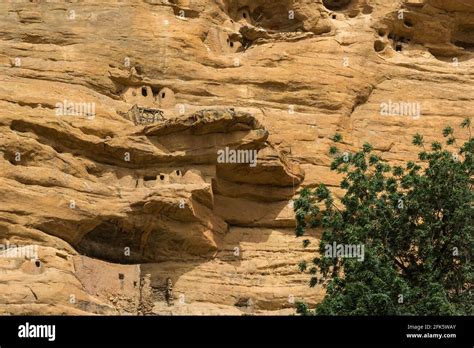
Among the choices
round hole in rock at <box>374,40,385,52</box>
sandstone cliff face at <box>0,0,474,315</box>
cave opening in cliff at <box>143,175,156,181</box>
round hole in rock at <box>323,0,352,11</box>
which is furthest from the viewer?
round hole in rock at <box>323,0,352,11</box>

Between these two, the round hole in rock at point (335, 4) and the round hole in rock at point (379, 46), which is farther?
the round hole in rock at point (335, 4)

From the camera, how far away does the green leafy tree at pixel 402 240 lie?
24.5m

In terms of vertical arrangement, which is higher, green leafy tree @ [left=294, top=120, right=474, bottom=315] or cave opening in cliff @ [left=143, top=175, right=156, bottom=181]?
Result: cave opening in cliff @ [left=143, top=175, right=156, bottom=181]

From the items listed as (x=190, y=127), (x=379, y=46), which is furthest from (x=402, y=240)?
(x=379, y=46)

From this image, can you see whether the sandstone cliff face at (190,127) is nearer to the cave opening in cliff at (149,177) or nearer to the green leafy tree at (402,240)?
the cave opening in cliff at (149,177)

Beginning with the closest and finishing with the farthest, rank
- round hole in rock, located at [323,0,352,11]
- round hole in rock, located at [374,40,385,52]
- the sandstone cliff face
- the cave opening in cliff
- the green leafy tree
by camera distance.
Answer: the green leafy tree < the sandstone cliff face < the cave opening in cliff < round hole in rock, located at [374,40,385,52] < round hole in rock, located at [323,0,352,11]

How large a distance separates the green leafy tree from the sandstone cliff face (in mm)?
4285

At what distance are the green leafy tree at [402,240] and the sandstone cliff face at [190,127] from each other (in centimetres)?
429

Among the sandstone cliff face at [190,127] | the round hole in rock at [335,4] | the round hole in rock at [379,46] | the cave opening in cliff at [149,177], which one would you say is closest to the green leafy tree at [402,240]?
the sandstone cliff face at [190,127]

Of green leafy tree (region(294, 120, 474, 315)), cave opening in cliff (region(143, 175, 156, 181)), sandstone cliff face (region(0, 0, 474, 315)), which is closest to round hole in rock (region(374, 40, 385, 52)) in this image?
sandstone cliff face (region(0, 0, 474, 315))

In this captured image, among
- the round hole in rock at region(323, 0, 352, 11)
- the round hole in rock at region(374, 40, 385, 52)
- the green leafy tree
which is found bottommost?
the green leafy tree

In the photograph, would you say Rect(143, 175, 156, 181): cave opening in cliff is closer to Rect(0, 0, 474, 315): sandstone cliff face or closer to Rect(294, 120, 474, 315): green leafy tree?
Rect(0, 0, 474, 315): sandstone cliff face

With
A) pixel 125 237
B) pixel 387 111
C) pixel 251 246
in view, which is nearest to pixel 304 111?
pixel 387 111

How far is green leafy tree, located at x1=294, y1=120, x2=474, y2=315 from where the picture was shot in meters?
24.5
